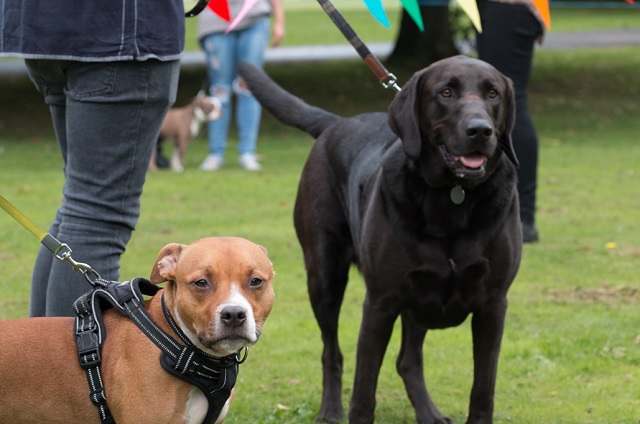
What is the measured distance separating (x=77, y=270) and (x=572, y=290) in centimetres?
391

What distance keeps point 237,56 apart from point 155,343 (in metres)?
8.42

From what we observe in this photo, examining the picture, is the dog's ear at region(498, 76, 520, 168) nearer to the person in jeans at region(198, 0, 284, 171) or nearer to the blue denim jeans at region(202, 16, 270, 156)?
the person in jeans at region(198, 0, 284, 171)

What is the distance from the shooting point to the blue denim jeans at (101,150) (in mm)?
3811

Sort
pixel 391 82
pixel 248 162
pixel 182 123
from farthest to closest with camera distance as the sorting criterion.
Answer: pixel 182 123
pixel 248 162
pixel 391 82

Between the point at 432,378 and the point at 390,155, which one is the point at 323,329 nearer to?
the point at 432,378

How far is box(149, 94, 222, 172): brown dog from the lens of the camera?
12203mm

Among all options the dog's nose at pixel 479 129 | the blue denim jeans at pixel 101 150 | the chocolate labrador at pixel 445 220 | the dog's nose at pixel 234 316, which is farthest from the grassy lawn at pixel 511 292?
the dog's nose at pixel 234 316

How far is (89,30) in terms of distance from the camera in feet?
12.3

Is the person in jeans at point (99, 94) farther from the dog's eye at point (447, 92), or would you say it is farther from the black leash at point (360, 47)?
the dog's eye at point (447, 92)

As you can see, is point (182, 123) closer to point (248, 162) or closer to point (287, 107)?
point (248, 162)

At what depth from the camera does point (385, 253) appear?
4.05 metres

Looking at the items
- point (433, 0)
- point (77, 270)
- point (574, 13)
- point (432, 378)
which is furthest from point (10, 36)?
point (574, 13)

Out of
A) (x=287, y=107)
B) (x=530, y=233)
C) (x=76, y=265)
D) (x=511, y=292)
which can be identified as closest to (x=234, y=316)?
(x=76, y=265)

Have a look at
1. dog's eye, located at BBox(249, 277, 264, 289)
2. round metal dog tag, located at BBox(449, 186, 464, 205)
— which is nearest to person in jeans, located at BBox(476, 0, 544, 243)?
round metal dog tag, located at BBox(449, 186, 464, 205)
